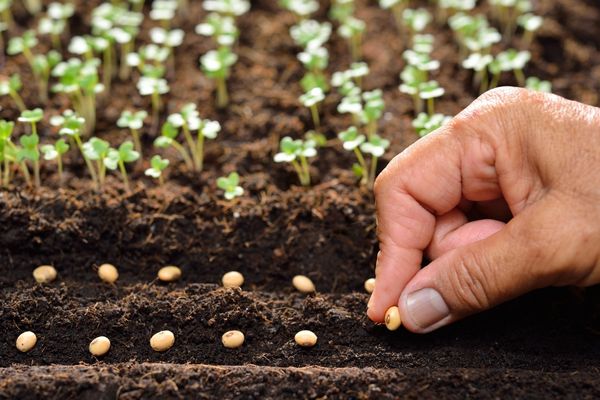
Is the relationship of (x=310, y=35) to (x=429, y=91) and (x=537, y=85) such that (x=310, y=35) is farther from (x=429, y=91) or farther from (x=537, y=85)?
(x=537, y=85)

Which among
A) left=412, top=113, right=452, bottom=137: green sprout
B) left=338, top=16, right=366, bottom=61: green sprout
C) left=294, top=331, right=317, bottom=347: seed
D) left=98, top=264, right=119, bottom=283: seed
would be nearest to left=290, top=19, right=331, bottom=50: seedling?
left=338, top=16, right=366, bottom=61: green sprout

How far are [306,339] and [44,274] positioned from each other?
686mm

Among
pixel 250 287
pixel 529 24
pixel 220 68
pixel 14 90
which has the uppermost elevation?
pixel 529 24

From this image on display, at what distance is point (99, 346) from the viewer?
5.85ft

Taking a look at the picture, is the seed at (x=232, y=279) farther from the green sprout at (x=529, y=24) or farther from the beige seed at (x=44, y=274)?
the green sprout at (x=529, y=24)

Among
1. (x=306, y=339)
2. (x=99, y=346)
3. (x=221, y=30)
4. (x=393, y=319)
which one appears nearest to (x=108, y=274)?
(x=99, y=346)

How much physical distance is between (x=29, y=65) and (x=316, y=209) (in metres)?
1.29

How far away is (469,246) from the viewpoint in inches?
66.0

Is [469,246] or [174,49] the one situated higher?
[469,246]

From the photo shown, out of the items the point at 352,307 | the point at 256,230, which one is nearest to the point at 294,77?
the point at 256,230

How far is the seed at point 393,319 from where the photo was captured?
1.79 m

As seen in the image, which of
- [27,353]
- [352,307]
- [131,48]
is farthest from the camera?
[131,48]

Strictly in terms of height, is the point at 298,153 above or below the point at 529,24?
below

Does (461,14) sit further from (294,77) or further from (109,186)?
(109,186)
